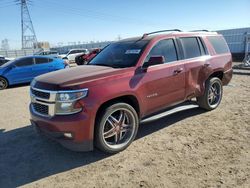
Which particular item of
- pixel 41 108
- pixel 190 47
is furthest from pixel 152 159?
pixel 190 47

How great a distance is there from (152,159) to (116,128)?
80 centimetres

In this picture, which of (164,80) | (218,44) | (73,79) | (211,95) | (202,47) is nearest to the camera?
(73,79)

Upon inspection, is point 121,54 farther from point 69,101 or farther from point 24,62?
point 24,62

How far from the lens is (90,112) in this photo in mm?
3656

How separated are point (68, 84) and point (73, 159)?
1.30 meters

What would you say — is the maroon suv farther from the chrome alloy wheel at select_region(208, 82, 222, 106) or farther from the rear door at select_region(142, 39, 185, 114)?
the chrome alloy wheel at select_region(208, 82, 222, 106)

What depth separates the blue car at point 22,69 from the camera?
445 inches

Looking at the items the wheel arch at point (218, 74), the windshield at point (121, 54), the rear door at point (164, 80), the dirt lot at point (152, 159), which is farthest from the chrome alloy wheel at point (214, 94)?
the windshield at point (121, 54)

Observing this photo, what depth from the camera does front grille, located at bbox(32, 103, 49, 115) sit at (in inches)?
152

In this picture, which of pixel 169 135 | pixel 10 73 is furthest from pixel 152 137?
pixel 10 73

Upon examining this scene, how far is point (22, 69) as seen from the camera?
1160 centimetres

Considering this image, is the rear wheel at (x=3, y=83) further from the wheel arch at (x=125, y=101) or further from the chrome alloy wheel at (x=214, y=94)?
the chrome alloy wheel at (x=214, y=94)

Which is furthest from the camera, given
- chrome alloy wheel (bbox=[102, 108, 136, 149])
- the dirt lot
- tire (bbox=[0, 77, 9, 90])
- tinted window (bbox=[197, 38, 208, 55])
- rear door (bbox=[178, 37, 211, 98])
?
tire (bbox=[0, 77, 9, 90])

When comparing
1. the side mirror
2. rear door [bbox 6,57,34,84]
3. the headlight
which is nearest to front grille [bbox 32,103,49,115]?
the headlight
